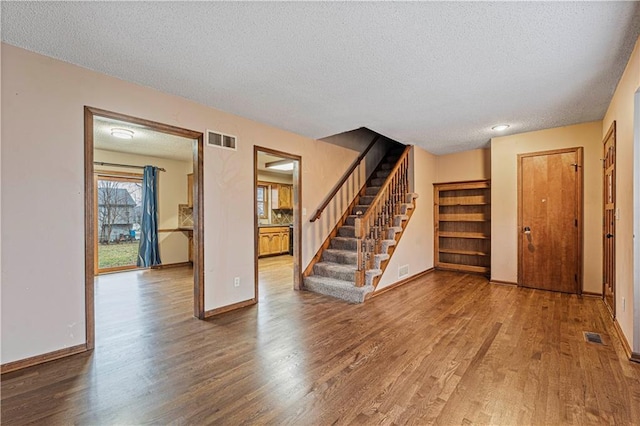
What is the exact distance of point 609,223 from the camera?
141 inches

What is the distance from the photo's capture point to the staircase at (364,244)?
4.13m

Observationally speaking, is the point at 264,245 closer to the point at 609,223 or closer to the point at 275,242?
the point at 275,242

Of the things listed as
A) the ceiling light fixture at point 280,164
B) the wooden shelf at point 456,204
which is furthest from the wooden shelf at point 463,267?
the ceiling light fixture at point 280,164

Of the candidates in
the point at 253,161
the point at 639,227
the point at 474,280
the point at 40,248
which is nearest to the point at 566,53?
the point at 639,227

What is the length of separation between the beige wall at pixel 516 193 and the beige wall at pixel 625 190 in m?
1.35

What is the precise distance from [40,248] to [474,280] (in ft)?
19.0

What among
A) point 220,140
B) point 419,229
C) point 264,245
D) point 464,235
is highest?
point 220,140

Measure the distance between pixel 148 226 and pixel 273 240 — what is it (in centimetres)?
307

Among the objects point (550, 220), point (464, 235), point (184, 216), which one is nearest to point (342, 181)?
point (464, 235)

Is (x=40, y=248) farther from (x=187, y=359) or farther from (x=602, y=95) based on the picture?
(x=602, y=95)

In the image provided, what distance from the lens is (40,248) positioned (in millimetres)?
2371

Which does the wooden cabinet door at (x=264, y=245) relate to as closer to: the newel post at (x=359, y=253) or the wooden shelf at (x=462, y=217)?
the newel post at (x=359, y=253)

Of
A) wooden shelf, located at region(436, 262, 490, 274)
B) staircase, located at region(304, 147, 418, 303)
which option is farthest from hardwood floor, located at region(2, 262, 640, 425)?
wooden shelf, located at region(436, 262, 490, 274)

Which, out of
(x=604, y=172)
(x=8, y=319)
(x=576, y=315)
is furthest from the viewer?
(x=604, y=172)
